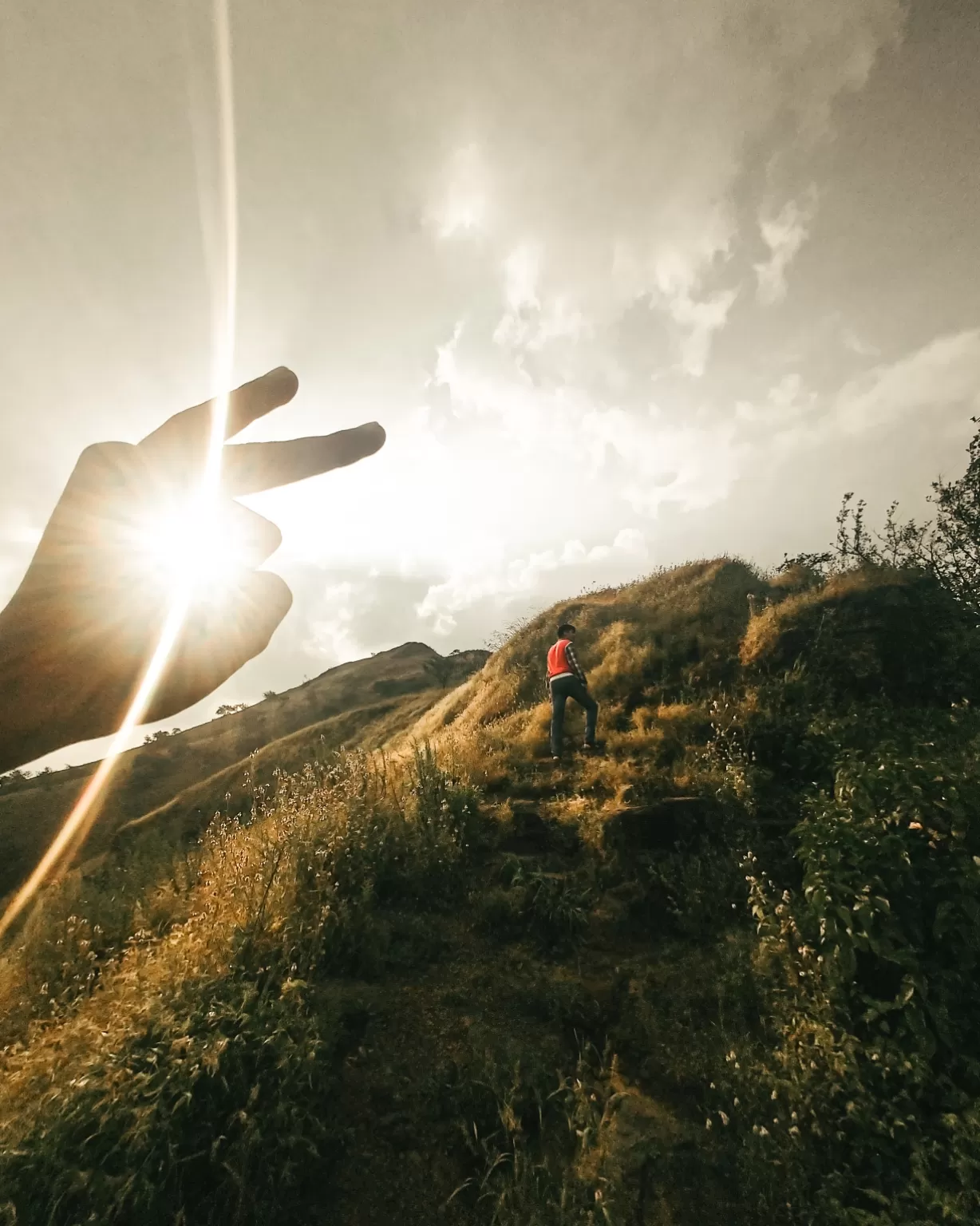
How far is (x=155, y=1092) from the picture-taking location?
2.83 metres

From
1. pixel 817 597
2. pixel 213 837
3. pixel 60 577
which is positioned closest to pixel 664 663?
pixel 817 597

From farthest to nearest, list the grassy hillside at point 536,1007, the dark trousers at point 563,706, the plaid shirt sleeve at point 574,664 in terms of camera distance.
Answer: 1. the plaid shirt sleeve at point 574,664
2. the dark trousers at point 563,706
3. the grassy hillside at point 536,1007

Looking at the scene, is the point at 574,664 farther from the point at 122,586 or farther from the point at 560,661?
the point at 122,586

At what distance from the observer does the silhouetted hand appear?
154 centimetres

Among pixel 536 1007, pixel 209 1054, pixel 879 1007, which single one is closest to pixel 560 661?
pixel 536 1007

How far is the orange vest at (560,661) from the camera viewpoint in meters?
9.69

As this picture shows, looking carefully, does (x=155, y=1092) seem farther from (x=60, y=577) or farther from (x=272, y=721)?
(x=272, y=721)

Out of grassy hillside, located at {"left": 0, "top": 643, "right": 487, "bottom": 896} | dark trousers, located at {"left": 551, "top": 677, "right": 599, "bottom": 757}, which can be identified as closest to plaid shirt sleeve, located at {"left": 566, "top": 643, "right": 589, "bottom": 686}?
dark trousers, located at {"left": 551, "top": 677, "right": 599, "bottom": 757}

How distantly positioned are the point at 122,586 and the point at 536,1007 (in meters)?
4.13

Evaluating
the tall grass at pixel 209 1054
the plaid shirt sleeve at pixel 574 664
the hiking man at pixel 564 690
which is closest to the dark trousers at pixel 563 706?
the hiking man at pixel 564 690

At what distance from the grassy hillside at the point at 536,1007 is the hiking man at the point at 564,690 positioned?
6.24 feet

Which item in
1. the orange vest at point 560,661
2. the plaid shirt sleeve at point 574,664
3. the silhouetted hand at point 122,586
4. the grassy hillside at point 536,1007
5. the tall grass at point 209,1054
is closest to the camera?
the silhouetted hand at point 122,586

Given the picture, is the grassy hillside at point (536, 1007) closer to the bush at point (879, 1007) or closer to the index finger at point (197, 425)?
the bush at point (879, 1007)

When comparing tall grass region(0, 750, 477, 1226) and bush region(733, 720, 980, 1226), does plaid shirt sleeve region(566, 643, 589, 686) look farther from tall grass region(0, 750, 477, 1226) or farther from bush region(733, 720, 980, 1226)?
bush region(733, 720, 980, 1226)
